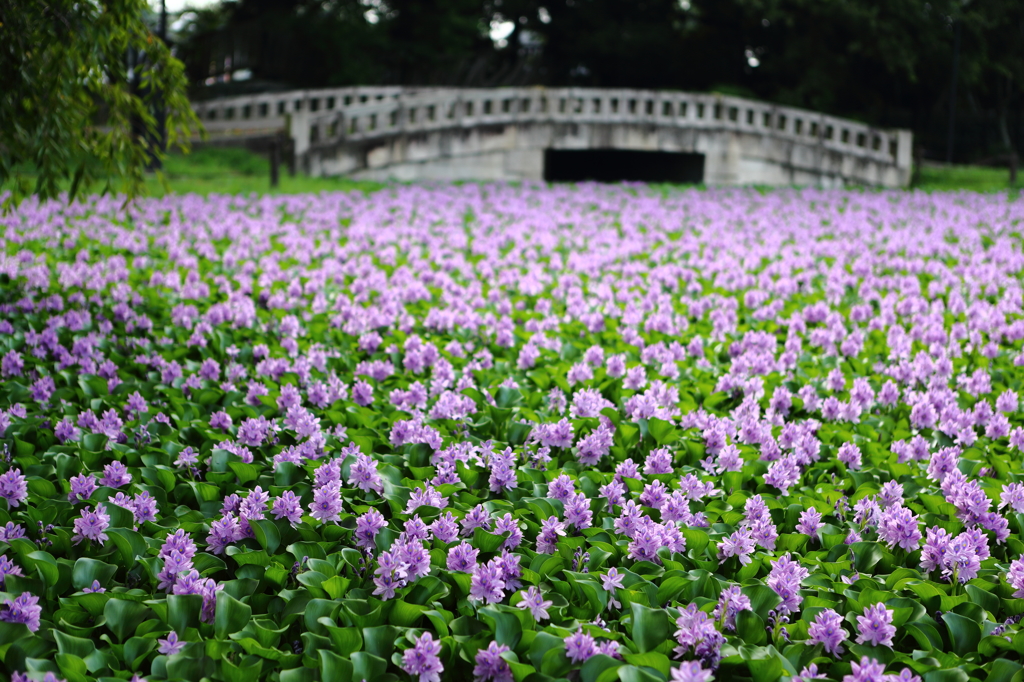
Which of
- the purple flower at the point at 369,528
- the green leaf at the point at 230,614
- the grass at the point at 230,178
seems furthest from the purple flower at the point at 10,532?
the grass at the point at 230,178

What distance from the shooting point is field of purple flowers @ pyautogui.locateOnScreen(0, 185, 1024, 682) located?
Answer: 2672 mm

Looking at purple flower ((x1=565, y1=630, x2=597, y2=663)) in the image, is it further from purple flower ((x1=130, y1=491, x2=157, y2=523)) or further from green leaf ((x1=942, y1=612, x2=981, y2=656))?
purple flower ((x1=130, y1=491, x2=157, y2=523))

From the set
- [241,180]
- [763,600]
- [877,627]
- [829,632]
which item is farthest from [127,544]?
[241,180]

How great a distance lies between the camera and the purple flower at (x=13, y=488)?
3320 millimetres

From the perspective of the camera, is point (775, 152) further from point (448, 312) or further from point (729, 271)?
point (448, 312)

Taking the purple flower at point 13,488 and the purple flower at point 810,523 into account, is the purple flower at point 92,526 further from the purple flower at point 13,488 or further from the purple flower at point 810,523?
the purple flower at point 810,523

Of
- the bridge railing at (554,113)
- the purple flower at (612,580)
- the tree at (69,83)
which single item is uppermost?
the bridge railing at (554,113)

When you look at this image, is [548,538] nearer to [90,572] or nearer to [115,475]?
[90,572]

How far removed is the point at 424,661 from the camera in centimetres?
252

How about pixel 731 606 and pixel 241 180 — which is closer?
pixel 731 606

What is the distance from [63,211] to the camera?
1264cm

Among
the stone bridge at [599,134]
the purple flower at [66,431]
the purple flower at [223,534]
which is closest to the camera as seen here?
the purple flower at [223,534]

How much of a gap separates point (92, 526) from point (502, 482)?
1459 mm

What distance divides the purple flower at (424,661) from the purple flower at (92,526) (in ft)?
3.96
